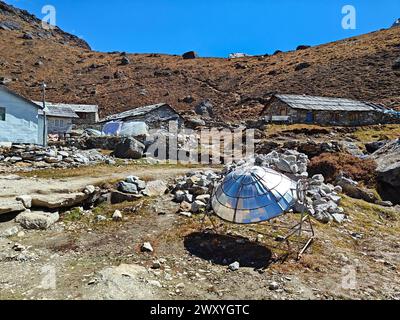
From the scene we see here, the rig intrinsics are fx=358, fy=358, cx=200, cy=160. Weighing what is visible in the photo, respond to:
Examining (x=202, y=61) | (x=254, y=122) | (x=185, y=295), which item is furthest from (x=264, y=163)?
(x=202, y=61)

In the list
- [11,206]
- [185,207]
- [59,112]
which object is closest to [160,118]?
[59,112]

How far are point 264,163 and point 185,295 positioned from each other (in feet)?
28.3

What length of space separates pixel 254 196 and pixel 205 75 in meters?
63.7

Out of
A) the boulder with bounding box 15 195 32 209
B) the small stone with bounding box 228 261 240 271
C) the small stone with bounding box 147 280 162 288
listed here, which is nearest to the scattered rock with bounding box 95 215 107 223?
the boulder with bounding box 15 195 32 209

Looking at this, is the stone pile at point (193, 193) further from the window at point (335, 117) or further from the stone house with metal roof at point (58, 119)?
the window at point (335, 117)

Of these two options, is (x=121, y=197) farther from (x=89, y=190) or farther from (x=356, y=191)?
(x=356, y=191)

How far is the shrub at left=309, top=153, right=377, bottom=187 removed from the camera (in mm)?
16656

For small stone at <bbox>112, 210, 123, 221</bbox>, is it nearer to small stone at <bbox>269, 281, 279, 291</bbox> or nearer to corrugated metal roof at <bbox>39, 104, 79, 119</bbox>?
small stone at <bbox>269, 281, 279, 291</bbox>

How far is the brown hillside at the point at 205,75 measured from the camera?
54750 millimetres

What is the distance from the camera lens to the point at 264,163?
1422 centimetres

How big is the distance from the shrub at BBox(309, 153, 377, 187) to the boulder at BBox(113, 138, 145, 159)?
9.87 metres

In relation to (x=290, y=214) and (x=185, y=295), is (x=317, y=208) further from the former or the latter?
(x=185, y=295)

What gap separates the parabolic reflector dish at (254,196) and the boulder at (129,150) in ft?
42.4
